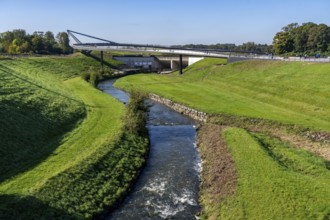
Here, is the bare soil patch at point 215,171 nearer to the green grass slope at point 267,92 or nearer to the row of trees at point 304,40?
the green grass slope at point 267,92

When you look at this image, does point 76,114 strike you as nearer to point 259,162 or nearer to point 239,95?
point 259,162

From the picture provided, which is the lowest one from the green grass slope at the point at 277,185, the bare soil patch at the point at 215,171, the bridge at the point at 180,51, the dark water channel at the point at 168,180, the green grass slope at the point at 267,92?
the dark water channel at the point at 168,180

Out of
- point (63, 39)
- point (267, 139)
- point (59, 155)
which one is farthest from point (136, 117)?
point (63, 39)

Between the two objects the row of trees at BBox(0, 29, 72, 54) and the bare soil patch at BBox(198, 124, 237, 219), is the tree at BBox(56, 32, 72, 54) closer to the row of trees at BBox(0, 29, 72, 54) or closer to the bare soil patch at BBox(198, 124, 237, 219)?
the row of trees at BBox(0, 29, 72, 54)

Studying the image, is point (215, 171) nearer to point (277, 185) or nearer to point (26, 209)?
point (277, 185)

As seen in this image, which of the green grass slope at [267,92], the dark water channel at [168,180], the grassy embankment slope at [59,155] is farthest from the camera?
the green grass slope at [267,92]

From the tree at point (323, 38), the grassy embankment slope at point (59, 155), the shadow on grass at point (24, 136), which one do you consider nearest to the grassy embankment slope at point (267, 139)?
the grassy embankment slope at point (59, 155)

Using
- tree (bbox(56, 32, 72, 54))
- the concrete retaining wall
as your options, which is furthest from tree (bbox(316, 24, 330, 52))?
tree (bbox(56, 32, 72, 54))

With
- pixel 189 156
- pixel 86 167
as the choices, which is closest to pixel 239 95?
pixel 189 156
